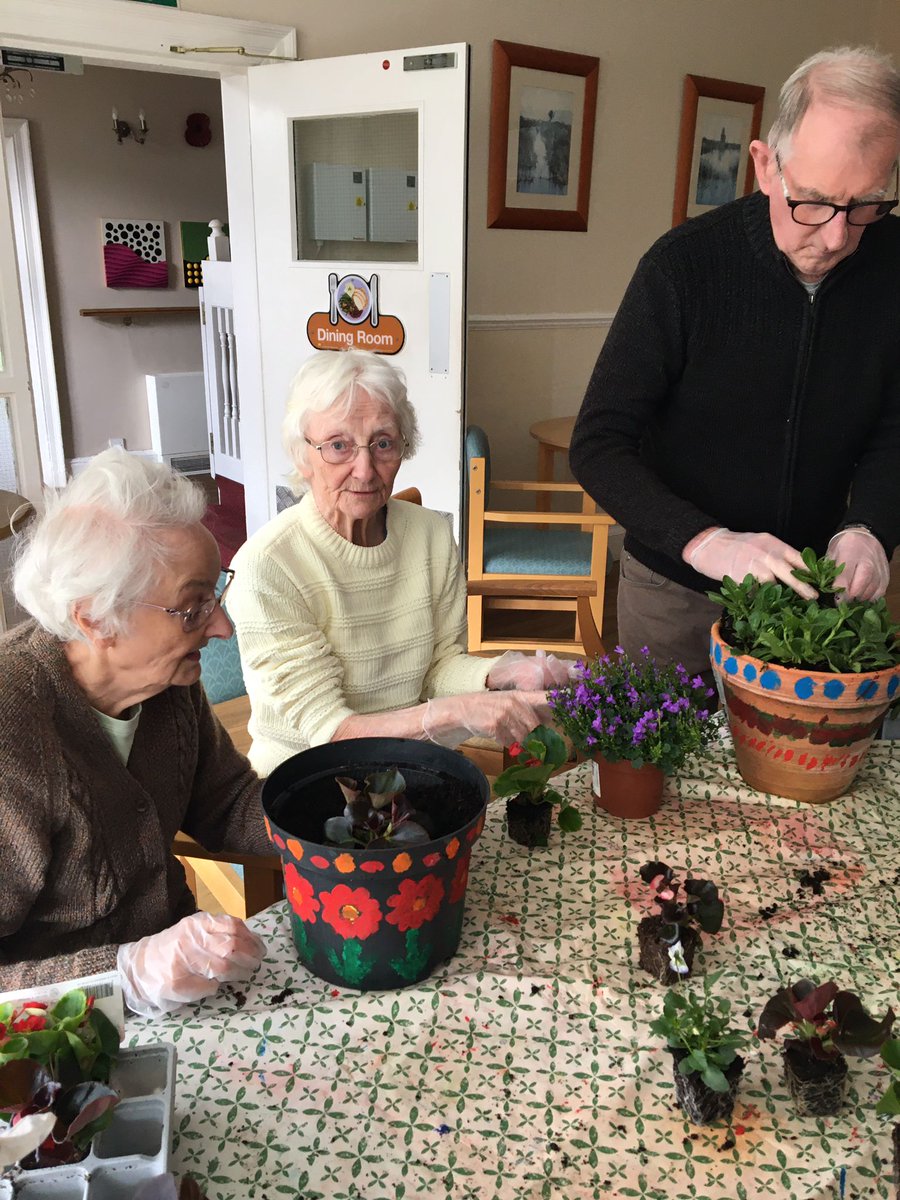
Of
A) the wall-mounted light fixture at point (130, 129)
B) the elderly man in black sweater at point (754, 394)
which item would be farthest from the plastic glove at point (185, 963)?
the wall-mounted light fixture at point (130, 129)

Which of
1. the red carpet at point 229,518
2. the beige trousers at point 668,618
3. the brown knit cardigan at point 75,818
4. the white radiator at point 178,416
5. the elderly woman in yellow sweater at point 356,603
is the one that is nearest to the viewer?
the brown knit cardigan at point 75,818

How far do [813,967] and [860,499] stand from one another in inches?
30.1

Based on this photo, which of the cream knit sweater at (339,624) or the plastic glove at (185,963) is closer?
the plastic glove at (185,963)

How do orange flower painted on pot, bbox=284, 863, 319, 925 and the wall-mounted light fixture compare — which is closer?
orange flower painted on pot, bbox=284, 863, 319, 925

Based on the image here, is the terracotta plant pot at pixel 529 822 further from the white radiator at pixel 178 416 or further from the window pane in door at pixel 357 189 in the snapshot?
the white radiator at pixel 178 416

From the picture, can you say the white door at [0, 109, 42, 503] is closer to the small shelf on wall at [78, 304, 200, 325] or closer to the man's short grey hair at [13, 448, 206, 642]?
the man's short grey hair at [13, 448, 206, 642]

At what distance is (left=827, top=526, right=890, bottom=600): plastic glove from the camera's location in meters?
1.30

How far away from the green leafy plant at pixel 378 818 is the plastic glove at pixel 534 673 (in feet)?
2.03

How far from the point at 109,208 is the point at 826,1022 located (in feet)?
22.0

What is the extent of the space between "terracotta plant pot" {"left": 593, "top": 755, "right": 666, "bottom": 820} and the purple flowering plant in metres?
0.02

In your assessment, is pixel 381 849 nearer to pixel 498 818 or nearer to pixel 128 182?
pixel 498 818

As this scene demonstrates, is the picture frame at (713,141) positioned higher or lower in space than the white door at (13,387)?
higher

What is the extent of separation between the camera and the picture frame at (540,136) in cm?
409

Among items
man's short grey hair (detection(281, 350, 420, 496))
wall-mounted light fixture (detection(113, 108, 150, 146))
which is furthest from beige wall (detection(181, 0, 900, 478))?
wall-mounted light fixture (detection(113, 108, 150, 146))
